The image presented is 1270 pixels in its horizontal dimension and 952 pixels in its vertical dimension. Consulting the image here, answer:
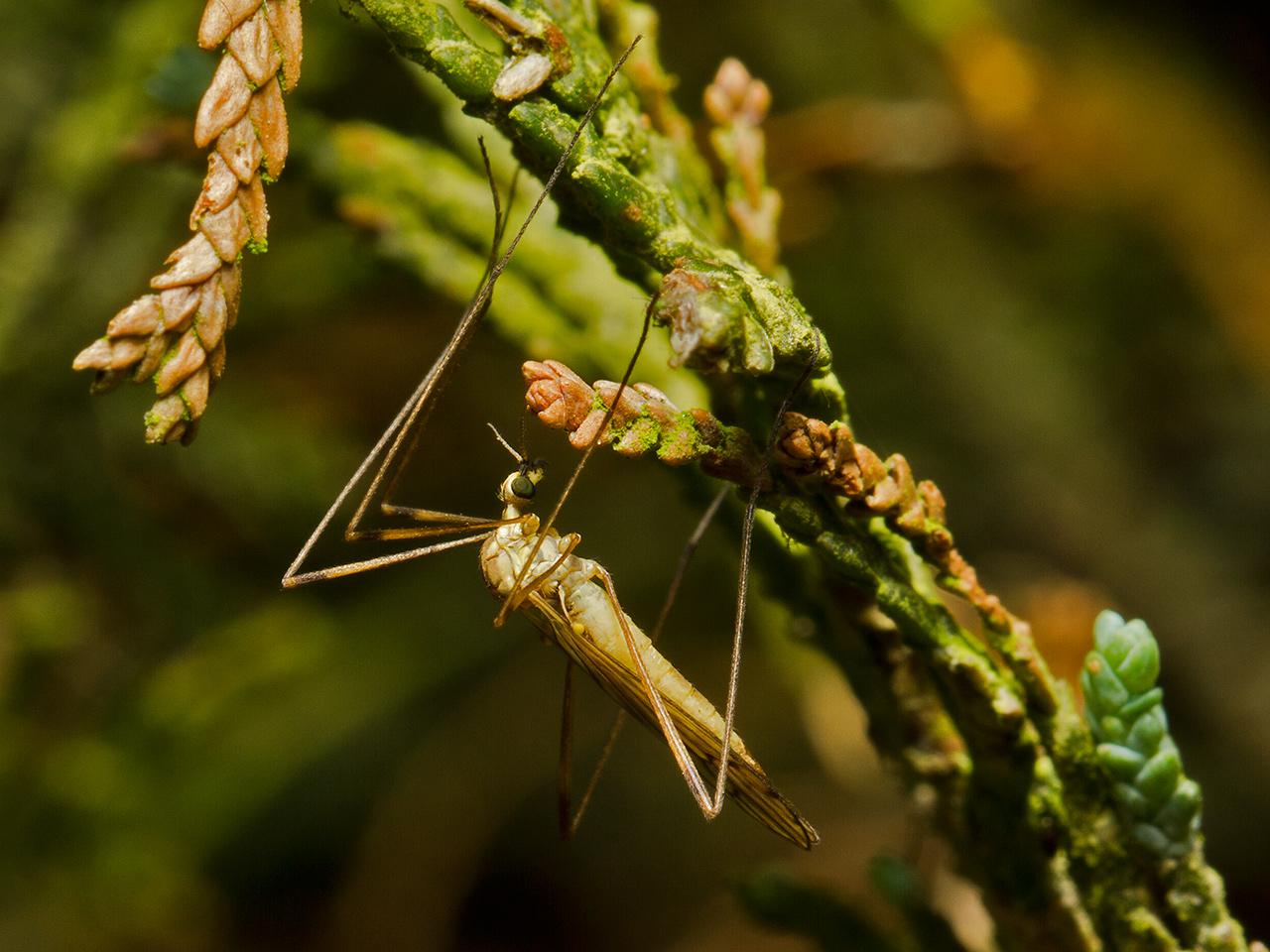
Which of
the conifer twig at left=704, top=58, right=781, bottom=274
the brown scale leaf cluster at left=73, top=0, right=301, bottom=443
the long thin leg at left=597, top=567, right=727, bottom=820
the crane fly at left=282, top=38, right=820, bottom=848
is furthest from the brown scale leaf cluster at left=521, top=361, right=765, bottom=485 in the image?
the long thin leg at left=597, top=567, right=727, bottom=820

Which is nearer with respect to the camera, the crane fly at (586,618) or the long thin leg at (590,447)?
the long thin leg at (590,447)

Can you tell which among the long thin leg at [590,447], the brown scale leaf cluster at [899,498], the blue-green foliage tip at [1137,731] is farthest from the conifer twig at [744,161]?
the blue-green foliage tip at [1137,731]

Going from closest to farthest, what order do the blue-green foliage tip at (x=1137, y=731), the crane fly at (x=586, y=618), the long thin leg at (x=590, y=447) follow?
the long thin leg at (x=590, y=447)
the blue-green foliage tip at (x=1137, y=731)
the crane fly at (x=586, y=618)

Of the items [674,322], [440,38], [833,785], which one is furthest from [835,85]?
[674,322]

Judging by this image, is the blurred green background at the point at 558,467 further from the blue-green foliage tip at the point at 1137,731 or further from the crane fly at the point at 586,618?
the blue-green foliage tip at the point at 1137,731

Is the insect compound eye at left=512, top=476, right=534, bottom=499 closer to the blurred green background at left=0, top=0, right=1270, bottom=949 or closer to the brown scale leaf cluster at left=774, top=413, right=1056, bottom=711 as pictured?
the blurred green background at left=0, top=0, right=1270, bottom=949

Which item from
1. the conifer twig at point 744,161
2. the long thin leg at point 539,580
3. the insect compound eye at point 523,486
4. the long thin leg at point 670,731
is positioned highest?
the conifer twig at point 744,161

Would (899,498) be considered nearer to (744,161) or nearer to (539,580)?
(744,161)
